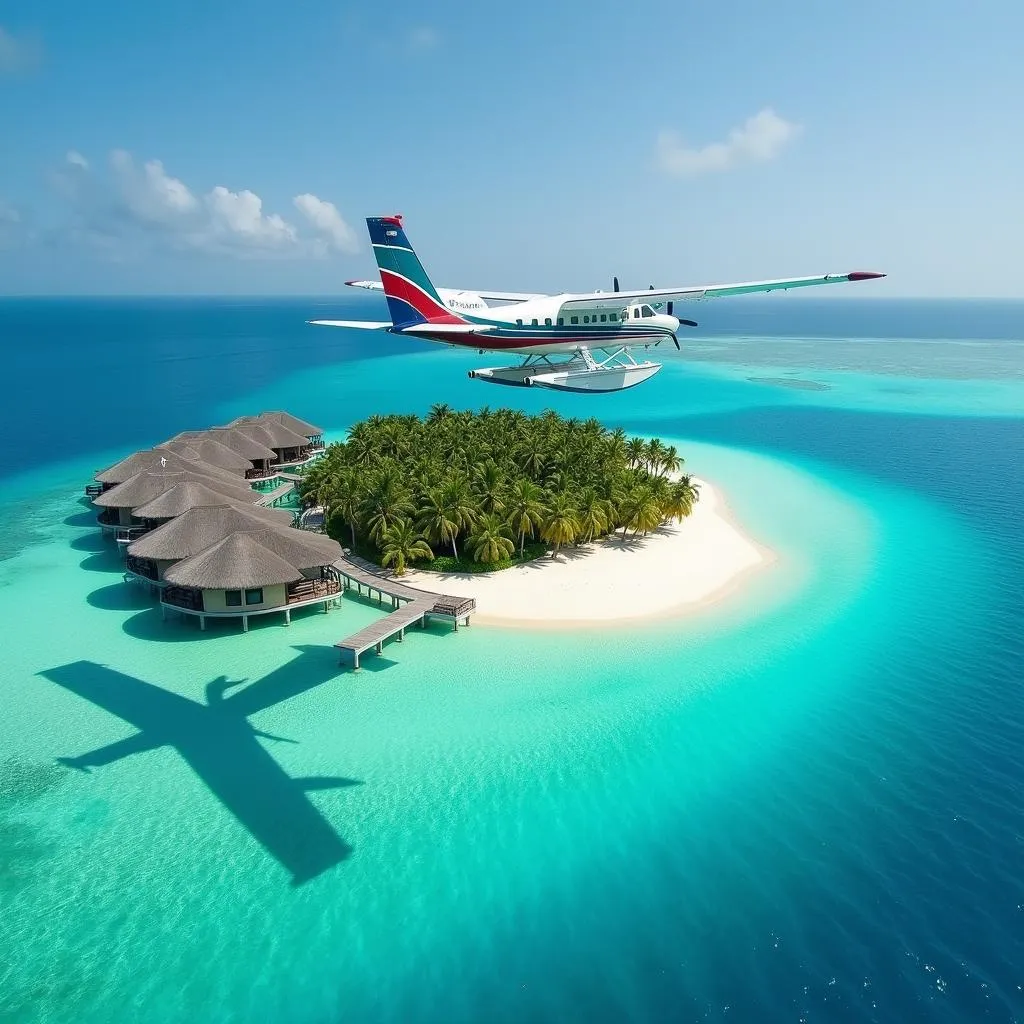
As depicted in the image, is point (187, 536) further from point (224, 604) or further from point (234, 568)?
point (234, 568)

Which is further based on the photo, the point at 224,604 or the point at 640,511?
the point at 640,511

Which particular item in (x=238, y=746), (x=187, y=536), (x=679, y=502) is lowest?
(x=679, y=502)

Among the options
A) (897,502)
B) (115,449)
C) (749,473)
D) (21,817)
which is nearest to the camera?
(21,817)

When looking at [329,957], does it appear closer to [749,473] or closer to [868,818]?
[868,818]

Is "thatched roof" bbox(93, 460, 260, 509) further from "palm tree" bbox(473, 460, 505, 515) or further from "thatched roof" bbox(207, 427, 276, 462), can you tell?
"palm tree" bbox(473, 460, 505, 515)

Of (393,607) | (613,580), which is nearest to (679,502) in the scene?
(613,580)

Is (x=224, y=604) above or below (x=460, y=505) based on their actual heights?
below

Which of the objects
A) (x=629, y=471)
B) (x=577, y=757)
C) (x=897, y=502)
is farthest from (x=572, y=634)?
(x=897, y=502)
